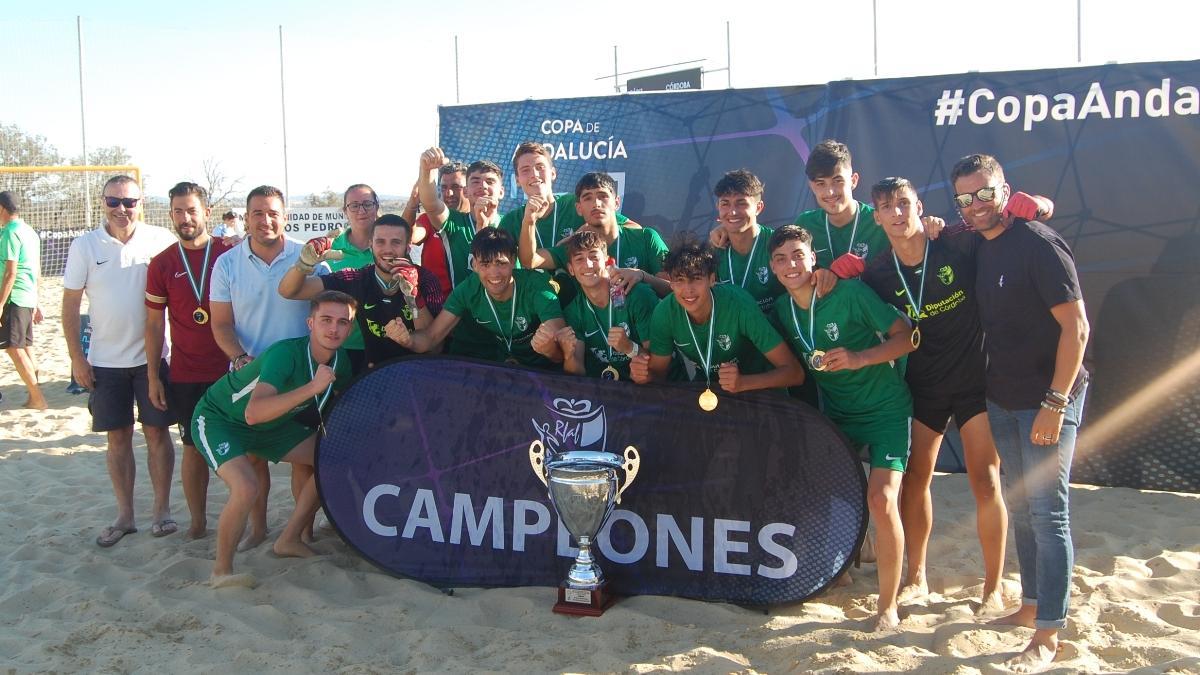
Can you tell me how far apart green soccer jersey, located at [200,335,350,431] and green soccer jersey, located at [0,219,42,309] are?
16.1ft

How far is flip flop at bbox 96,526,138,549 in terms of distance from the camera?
4879 mm

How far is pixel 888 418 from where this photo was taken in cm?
375

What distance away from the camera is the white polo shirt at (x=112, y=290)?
489 centimetres

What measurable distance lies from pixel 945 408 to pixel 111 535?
167 inches

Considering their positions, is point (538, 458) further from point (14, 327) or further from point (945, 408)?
point (14, 327)

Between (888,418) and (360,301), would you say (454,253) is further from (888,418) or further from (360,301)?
(888,418)

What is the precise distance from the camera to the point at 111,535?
493 cm

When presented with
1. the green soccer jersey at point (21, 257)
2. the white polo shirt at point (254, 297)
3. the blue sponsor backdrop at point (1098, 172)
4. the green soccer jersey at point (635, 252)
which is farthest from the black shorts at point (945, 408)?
the green soccer jersey at point (21, 257)

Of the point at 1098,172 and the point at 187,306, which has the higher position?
the point at 1098,172

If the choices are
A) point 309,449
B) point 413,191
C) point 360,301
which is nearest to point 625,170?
point 413,191

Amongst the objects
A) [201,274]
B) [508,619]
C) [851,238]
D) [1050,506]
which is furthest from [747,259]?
[201,274]

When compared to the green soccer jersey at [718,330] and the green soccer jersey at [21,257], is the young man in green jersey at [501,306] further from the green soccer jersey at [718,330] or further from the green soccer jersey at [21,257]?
the green soccer jersey at [21,257]

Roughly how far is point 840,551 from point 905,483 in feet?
1.42

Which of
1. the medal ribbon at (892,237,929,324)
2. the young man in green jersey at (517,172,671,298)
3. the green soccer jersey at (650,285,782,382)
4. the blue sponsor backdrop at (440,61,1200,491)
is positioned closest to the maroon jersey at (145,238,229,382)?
the young man in green jersey at (517,172,671,298)
